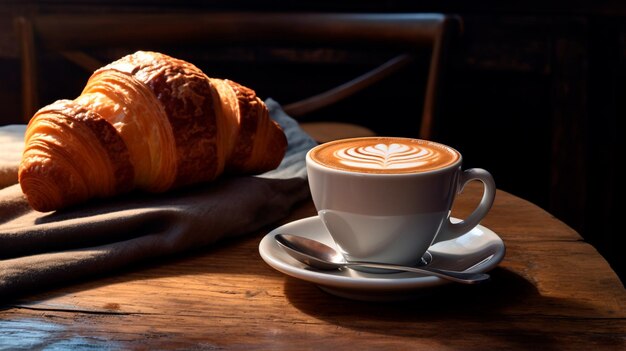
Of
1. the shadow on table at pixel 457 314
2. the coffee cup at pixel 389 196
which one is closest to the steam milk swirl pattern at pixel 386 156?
the coffee cup at pixel 389 196

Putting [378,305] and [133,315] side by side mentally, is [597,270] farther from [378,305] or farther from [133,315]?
[133,315]

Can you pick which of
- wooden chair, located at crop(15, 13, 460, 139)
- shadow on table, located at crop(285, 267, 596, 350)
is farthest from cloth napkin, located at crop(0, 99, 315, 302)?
wooden chair, located at crop(15, 13, 460, 139)

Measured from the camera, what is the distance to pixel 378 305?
2.05 feet

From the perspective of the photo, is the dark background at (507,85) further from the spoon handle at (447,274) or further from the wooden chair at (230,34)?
the spoon handle at (447,274)

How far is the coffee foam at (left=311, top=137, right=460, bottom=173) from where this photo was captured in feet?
2.12

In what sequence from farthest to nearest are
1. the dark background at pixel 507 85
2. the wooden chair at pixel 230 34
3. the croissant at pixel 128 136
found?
the dark background at pixel 507 85 → the wooden chair at pixel 230 34 → the croissant at pixel 128 136

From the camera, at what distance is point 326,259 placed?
27.1 inches

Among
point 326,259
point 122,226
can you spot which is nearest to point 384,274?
point 326,259

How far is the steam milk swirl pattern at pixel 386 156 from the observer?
653 mm

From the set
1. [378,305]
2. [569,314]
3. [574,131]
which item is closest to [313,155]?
[378,305]

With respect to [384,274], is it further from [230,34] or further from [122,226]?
[230,34]

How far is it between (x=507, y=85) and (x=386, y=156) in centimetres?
147

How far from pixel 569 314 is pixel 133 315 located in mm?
357

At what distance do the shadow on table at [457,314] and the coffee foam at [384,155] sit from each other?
0.36 feet
